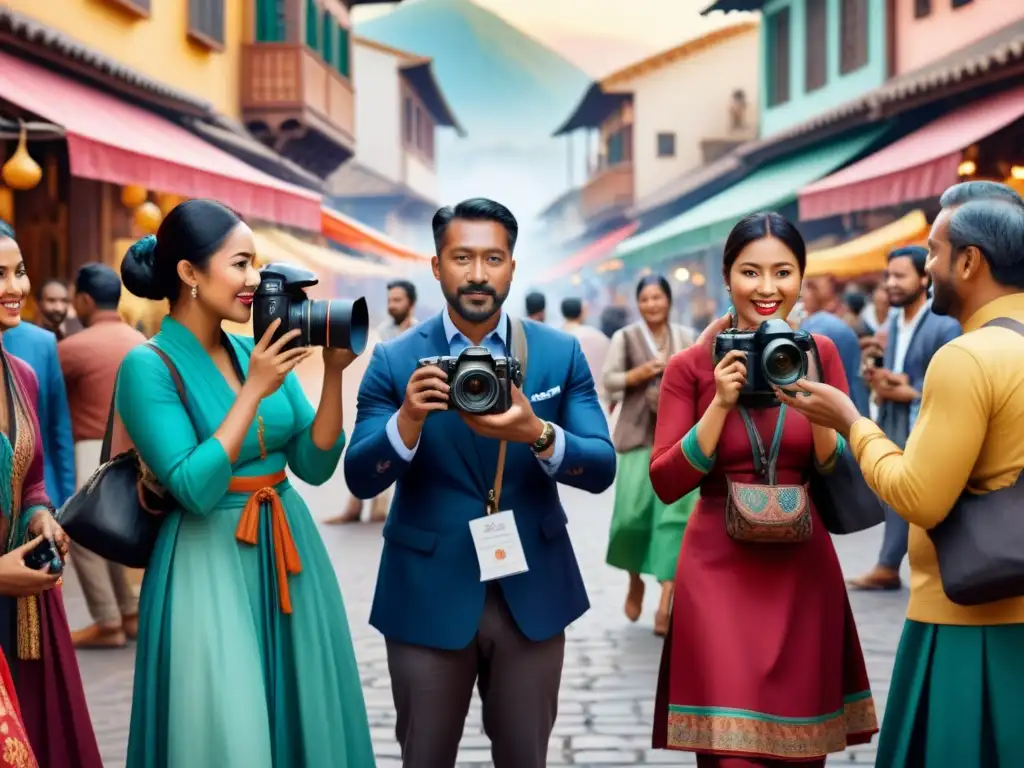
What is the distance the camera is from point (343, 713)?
3.82 meters

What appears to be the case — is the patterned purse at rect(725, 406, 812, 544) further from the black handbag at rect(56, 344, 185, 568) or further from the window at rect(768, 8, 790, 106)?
the window at rect(768, 8, 790, 106)

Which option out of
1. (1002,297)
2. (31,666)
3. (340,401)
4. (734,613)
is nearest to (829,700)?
(734,613)

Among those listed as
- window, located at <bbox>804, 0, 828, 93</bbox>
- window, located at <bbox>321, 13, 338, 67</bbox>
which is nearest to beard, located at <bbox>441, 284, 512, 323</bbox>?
window, located at <bbox>804, 0, 828, 93</bbox>

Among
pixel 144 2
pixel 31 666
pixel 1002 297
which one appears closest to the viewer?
pixel 1002 297

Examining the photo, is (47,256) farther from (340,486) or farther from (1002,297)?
(1002,297)

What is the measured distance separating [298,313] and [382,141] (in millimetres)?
38205

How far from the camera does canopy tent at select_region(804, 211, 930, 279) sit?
14719 millimetres

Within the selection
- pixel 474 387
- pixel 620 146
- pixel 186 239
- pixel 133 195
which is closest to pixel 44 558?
pixel 186 239

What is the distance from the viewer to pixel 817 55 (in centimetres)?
2414

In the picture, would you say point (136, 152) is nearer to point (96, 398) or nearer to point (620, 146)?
point (96, 398)

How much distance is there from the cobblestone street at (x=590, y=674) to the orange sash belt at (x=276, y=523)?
75.2 inches

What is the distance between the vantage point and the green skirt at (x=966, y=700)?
3373mm

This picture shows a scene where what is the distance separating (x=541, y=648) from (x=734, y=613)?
583mm

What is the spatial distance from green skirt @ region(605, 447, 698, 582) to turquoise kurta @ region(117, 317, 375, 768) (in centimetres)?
379
